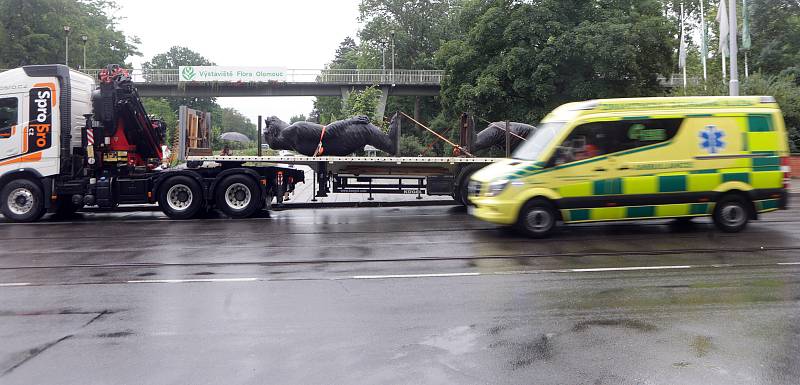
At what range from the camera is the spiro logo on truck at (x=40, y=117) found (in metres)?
14.4

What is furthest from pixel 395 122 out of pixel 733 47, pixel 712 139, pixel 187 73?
pixel 187 73

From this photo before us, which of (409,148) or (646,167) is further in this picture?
(409,148)

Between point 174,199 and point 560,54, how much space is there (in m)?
29.3

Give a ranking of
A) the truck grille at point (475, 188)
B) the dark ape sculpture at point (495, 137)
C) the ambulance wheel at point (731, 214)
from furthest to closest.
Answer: the dark ape sculpture at point (495, 137)
the truck grille at point (475, 188)
the ambulance wheel at point (731, 214)

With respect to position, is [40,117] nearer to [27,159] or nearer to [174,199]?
[27,159]

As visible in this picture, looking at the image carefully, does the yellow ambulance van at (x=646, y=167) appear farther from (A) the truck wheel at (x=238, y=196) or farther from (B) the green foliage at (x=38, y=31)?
(B) the green foliage at (x=38, y=31)

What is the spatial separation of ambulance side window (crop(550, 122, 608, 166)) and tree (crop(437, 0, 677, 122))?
28.3 metres

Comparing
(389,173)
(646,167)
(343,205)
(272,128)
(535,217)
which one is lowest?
(535,217)

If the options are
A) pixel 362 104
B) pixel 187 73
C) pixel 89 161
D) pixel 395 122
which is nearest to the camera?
pixel 89 161

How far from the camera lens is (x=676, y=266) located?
870 centimetres

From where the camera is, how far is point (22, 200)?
1488 centimetres

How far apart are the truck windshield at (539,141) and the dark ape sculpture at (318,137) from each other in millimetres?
4811

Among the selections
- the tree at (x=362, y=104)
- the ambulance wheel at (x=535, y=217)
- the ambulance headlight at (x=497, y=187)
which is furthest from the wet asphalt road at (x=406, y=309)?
the tree at (x=362, y=104)

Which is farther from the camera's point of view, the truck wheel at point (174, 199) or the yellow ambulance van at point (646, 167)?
the truck wheel at point (174, 199)
